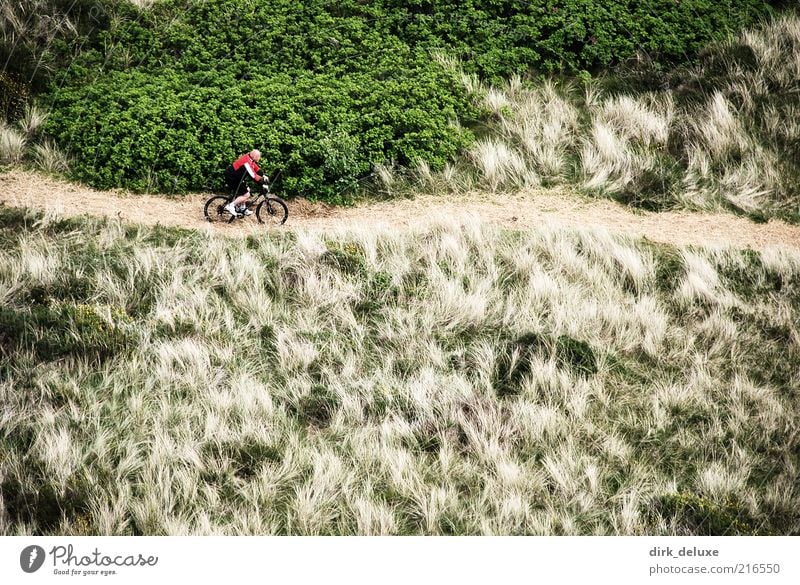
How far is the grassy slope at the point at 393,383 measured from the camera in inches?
261

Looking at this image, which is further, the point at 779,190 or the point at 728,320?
the point at 779,190

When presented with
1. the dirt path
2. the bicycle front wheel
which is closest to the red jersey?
the bicycle front wheel

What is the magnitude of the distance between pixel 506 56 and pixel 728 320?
7.70 metres

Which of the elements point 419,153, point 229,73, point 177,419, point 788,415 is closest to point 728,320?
point 788,415

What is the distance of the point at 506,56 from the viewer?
46.8 feet

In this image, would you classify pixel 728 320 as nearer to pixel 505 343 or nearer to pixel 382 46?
pixel 505 343

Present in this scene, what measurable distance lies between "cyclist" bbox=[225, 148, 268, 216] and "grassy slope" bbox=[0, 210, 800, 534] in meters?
0.91
